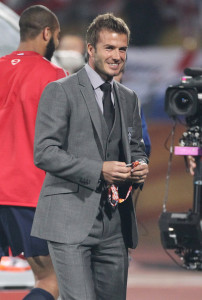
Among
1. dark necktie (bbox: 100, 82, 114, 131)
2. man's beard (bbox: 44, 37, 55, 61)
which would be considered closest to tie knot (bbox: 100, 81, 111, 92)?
dark necktie (bbox: 100, 82, 114, 131)

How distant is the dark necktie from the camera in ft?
10.7

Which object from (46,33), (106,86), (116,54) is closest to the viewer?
(116,54)

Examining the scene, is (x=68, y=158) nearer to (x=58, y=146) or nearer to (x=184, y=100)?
(x=58, y=146)

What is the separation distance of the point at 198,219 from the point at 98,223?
161cm

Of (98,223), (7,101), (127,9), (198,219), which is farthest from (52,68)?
(127,9)

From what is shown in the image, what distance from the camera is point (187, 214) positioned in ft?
15.6

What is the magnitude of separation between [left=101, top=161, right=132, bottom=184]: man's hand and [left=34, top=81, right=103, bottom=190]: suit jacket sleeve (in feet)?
0.07

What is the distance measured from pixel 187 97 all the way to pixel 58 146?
66.3 inches

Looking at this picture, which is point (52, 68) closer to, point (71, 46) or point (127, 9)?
point (71, 46)

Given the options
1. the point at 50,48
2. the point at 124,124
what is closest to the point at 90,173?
the point at 124,124

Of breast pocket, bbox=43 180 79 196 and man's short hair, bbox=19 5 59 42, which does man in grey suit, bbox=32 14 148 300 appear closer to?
breast pocket, bbox=43 180 79 196

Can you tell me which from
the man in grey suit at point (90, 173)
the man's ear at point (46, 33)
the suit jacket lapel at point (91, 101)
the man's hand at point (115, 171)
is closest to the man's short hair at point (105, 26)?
A: the man in grey suit at point (90, 173)

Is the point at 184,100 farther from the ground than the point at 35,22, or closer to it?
closer to it

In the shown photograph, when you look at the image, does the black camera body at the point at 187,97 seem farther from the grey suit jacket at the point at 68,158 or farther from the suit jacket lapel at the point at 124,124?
the grey suit jacket at the point at 68,158
